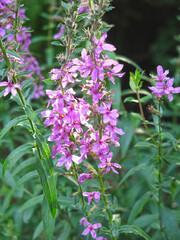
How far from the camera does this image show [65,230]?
7.71ft

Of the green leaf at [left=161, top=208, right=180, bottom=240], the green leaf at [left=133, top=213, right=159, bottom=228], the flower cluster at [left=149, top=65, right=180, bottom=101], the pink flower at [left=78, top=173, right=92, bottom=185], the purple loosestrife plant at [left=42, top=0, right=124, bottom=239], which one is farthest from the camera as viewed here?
the green leaf at [left=133, top=213, right=159, bottom=228]

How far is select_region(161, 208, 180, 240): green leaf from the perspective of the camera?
79.0 inches

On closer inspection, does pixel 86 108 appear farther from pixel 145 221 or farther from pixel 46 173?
pixel 145 221

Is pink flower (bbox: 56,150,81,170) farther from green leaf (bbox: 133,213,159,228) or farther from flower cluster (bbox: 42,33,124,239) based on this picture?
green leaf (bbox: 133,213,159,228)

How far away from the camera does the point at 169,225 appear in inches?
81.1

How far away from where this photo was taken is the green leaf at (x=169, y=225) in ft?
6.58

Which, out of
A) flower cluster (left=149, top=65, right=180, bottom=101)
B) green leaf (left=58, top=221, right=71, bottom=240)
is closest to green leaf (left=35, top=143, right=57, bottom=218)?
flower cluster (left=149, top=65, right=180, bottom=101)

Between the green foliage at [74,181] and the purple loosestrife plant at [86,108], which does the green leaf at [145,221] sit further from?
the purple loosestrife plant at [86,108]

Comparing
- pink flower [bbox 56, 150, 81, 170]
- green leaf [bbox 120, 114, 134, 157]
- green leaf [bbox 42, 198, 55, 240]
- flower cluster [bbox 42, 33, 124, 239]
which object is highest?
flower cluster [bbox 42, 33, 124, 239]

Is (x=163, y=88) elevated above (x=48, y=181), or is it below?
above

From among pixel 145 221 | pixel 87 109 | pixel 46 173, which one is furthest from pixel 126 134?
pixel 87 109

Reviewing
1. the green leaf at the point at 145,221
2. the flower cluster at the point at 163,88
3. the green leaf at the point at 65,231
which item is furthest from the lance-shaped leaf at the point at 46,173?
the green leaf at the point at 145,221

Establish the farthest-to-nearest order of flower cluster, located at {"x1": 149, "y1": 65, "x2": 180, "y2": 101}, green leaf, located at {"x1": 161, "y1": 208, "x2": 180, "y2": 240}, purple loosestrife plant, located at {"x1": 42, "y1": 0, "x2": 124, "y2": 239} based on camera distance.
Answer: green leaf, located at {"x1": 161, "y1": 208, "x2": 180, "y2": 240}, flower cluster, located at {"x1": 149, "y1": 65, "x2": 180, "y2": 101}, purple loosestrife plant, located at {"x1": 42, "y1": 0, "x2": 124, "y2": 239}

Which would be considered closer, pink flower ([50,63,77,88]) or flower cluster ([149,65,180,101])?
pink flower ([50,63,77,88])
